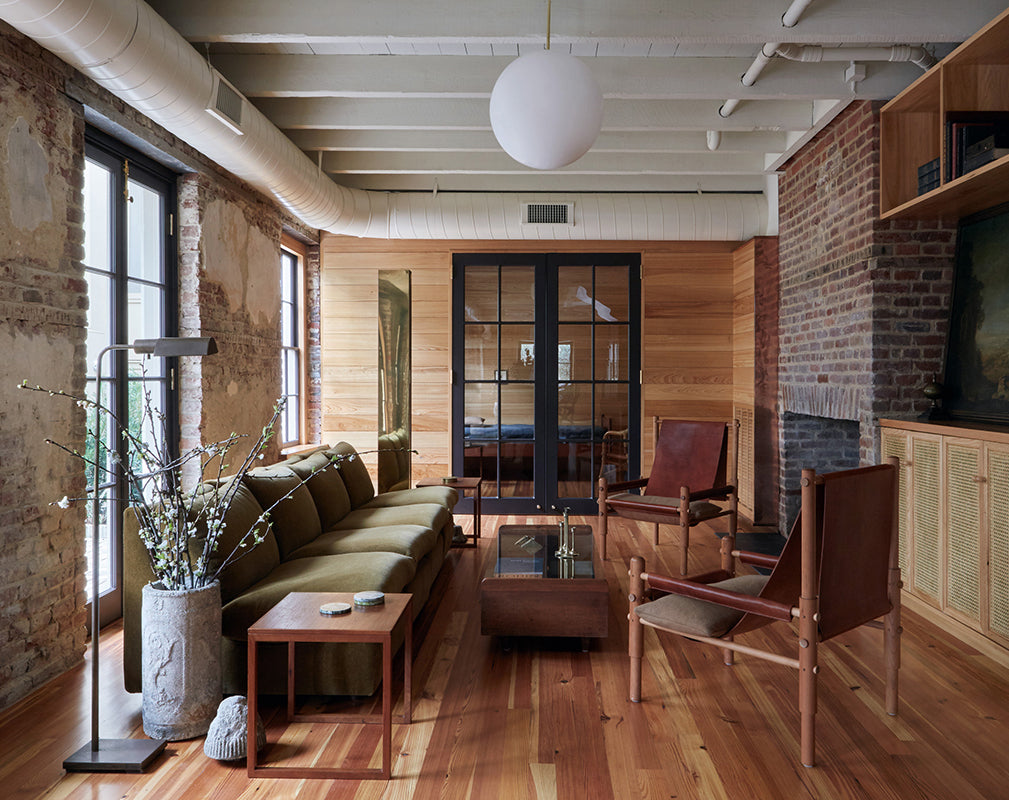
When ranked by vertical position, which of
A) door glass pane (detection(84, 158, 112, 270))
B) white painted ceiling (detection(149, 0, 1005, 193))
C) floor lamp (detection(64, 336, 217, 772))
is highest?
white painted ceiling (detection(149, 0, 1005, 193))

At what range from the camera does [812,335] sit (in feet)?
18.1

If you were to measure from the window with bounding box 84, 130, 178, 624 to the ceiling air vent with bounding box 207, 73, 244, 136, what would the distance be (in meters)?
0.70

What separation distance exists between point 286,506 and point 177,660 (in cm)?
133

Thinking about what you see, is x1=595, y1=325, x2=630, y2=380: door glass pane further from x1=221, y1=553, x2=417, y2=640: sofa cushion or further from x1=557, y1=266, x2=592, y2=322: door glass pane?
x1=221, y1=553, x2=417, y2=640: sofa cushion

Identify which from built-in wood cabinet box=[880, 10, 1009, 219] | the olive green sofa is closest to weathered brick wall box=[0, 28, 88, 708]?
the olive green sofa

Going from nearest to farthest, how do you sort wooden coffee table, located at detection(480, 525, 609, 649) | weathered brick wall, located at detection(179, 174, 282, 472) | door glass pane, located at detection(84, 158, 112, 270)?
wooden coffee table, located at detection(480, 525, 609, 649) < door glass pane, located at detection(84, 158, 112, 270) < weathered brick wall, located at detection(179, 174, 282, 472)

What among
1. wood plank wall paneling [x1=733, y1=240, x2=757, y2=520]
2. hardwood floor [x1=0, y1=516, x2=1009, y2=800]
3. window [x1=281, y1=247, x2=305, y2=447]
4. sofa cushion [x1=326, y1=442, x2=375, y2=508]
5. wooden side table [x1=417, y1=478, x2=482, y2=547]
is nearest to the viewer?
hardwood floor [x1=0, y1=516, x2=1009, y2=800]

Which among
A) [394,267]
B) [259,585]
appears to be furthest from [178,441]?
[394,267]

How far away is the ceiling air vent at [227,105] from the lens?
3707 mm

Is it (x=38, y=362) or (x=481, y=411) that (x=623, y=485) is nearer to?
(x=481, y=411)

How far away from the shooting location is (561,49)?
13.8ft

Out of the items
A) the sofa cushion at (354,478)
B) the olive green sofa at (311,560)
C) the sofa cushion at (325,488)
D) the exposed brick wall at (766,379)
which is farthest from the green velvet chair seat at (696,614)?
the exposed brick wall at (766,379)

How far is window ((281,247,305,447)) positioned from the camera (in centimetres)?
725

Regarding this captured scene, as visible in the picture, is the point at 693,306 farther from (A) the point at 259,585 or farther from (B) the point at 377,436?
(A) the point at 259,585
